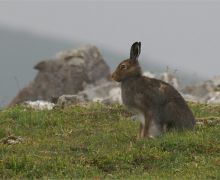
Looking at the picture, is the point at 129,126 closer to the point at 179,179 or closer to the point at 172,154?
the point at 172,154

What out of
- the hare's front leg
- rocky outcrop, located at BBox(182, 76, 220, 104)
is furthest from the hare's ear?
rocky outcrop, located at BBox(182, 76, 220, 104)

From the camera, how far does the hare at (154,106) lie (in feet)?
63.9

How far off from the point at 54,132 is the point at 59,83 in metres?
19.5

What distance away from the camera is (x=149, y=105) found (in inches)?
769

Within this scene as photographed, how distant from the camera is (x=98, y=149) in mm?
18234

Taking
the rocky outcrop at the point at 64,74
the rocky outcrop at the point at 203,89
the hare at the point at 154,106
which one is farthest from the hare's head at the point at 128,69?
the rocky outcrop at the point at 64,74

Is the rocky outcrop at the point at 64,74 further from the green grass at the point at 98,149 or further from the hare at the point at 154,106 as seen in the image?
the hare at the point at 154,106

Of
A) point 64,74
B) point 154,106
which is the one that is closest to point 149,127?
point 154,106

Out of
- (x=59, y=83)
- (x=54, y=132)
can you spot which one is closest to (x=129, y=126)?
A: (x=54, y=132)

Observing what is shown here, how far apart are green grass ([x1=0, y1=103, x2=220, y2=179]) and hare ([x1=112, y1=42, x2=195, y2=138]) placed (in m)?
0.36

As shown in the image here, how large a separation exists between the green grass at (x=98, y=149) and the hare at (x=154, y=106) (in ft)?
1.19

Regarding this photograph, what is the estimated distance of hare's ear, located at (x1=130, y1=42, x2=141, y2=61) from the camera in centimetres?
1972

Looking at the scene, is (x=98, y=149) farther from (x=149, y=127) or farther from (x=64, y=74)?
(x=64, y=74)

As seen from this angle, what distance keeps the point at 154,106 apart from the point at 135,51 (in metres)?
1.45
